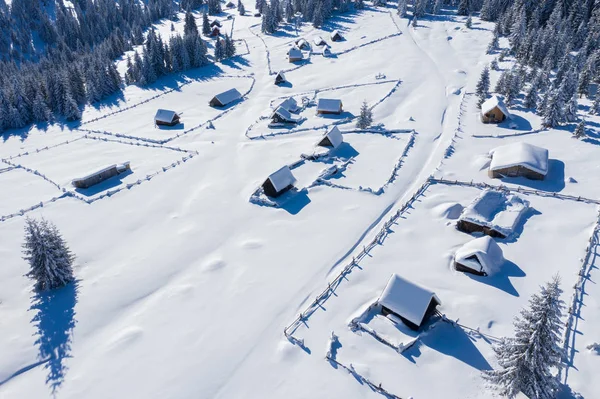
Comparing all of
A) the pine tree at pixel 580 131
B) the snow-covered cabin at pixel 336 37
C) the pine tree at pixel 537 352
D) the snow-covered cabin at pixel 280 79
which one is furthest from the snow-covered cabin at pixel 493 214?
the snow-covered cabin at pixel 336 37

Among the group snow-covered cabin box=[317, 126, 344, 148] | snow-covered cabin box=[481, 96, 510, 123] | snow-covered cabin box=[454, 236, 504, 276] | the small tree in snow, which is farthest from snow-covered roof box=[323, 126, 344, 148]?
snow-covered cabin box=[454, 236, 504, 276]

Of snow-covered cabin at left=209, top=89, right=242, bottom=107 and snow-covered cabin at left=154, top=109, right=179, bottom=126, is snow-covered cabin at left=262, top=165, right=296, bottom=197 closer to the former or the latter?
snow-covered cabin at left=154, top=109, right=179, bottom=126

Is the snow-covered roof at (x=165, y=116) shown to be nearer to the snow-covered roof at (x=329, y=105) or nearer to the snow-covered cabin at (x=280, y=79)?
the snow-covered cabin at (x=280, y=79)

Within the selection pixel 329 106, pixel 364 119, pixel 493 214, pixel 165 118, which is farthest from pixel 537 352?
pixel 165 118

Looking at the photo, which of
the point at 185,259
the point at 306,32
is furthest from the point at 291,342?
the point at 306,32

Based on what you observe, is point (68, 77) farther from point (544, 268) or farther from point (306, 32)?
point (544, 268)
